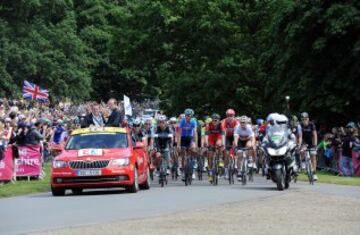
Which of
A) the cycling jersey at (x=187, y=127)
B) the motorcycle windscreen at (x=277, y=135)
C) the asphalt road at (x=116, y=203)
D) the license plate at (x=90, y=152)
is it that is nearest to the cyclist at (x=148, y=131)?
the cycling jersey at (x=187, y=127)

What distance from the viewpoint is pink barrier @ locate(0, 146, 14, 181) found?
27.7 metres

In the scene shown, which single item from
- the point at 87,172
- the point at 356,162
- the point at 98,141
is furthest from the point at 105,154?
the point at 356,162

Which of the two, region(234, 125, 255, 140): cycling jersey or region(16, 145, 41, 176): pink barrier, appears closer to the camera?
region(234, 125, 255, 140): cycling jersey

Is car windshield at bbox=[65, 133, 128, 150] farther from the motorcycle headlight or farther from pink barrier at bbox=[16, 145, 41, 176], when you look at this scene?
pink barrier at bbox=[16, 145, 41, 176]

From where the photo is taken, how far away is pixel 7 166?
28.0m

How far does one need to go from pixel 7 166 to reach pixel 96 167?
5777 mm

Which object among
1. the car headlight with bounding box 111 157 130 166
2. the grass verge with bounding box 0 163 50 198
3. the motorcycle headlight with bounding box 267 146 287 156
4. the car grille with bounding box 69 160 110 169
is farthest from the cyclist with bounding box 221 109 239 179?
the car grille with bounding box 69 160 110 169

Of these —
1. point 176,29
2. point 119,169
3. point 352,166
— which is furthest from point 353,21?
point 119,169

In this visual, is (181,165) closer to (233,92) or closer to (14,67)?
(233,92)

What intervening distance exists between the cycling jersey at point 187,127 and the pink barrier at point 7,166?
4666mm

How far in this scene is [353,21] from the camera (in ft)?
125

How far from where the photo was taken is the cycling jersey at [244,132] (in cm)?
2729

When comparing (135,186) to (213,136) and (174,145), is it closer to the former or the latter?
(213,136)

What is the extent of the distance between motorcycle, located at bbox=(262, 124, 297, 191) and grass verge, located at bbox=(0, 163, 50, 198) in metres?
5.83
